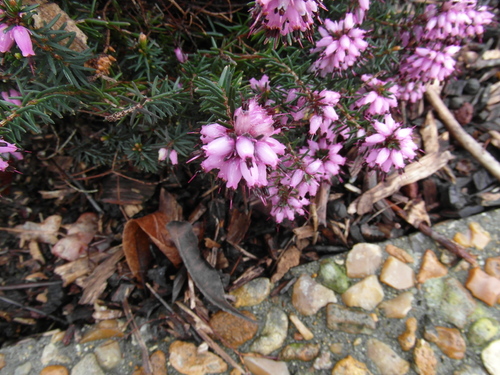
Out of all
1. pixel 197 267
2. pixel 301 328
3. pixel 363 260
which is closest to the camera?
pixel 301 328

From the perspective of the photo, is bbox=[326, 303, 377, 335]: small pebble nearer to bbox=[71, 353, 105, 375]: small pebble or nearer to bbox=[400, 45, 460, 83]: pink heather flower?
bbox=[71, 353, 105, 375]: small pebble

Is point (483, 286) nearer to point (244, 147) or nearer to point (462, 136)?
point (462, 136)

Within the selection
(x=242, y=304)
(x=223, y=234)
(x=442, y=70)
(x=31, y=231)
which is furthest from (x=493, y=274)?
(x=31, y=231)

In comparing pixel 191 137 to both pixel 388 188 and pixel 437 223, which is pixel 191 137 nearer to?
pixel 388 188

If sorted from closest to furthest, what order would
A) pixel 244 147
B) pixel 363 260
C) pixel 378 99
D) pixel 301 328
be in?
pixel 244 147 < pixel 378 99 < pixel 301 328 < pixel 363 260

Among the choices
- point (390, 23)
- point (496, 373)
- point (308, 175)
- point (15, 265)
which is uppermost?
point (390, 23)

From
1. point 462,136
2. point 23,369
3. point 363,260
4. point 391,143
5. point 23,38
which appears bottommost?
point 23,369

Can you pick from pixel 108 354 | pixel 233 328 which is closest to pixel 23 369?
pixel 108 354
